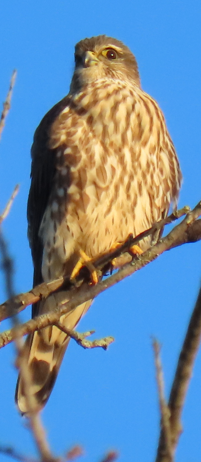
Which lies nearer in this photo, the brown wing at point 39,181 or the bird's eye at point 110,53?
the brown wing at point 39,181

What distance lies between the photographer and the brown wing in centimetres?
471

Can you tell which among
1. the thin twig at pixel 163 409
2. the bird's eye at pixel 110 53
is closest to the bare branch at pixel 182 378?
the thin twig at pixel 163 409

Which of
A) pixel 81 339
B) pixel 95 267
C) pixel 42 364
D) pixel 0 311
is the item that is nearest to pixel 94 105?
pixel 95 267

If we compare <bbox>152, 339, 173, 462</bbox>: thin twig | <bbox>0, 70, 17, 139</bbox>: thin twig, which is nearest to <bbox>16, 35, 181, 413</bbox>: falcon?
<bbox>0, 70, 17, 139</bbox>: thin twig

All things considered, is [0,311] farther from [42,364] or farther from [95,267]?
[42,364]

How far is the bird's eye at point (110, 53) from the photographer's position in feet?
18.7

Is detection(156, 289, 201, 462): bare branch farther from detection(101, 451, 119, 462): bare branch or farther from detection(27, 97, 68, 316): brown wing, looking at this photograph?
detection(27, 97, 68, 316): brown wing

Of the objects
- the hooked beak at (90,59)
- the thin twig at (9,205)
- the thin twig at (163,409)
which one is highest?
the hooked beak at (90,59)

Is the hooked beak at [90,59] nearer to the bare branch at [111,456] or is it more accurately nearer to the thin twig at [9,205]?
the thin twig at [9,205]

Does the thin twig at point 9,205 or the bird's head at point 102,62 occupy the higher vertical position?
the bird's head at point 102,62

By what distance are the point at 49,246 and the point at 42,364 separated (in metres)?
0.70

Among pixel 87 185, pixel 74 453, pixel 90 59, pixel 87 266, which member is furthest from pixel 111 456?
pixel 90 59

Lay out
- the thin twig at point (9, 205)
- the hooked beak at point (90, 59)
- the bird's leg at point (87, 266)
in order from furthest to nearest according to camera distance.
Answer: the hooked beak at point (90, 59) < the bird's leg at point (87, 266) < the thin twig at point (9, 205)

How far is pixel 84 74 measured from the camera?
531 cm
